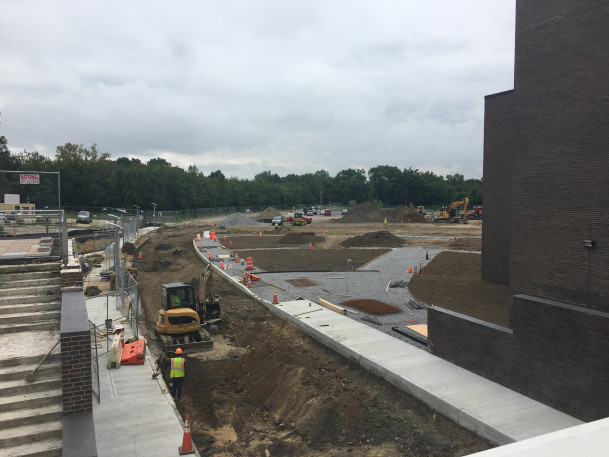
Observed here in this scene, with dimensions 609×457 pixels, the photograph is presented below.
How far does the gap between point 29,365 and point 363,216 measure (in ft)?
229

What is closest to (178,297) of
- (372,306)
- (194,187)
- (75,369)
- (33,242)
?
(33,242)

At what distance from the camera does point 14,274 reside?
10820mm

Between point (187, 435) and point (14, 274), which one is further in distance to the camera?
point (14, 274)

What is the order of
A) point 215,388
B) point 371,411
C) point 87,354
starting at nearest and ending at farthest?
point 87,354, point 371,411, point 215,388

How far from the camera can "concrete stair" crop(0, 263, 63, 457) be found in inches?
279

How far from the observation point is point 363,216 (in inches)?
3007

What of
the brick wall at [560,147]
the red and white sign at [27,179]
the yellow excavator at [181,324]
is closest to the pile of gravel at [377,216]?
the yellow excavator at [181,324]

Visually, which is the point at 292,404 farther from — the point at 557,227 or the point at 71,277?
the point at 557,227

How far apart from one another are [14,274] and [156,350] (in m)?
5.63

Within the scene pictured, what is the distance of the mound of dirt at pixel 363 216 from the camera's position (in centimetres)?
7544

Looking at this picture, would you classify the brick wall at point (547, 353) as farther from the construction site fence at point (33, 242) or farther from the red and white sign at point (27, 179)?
the red and white sign at point (27, 179)

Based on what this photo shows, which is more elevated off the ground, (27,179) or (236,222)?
(27,179)

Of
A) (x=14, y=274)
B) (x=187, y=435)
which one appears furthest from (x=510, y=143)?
(x=14, y=274)

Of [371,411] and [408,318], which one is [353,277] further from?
[371,411]
